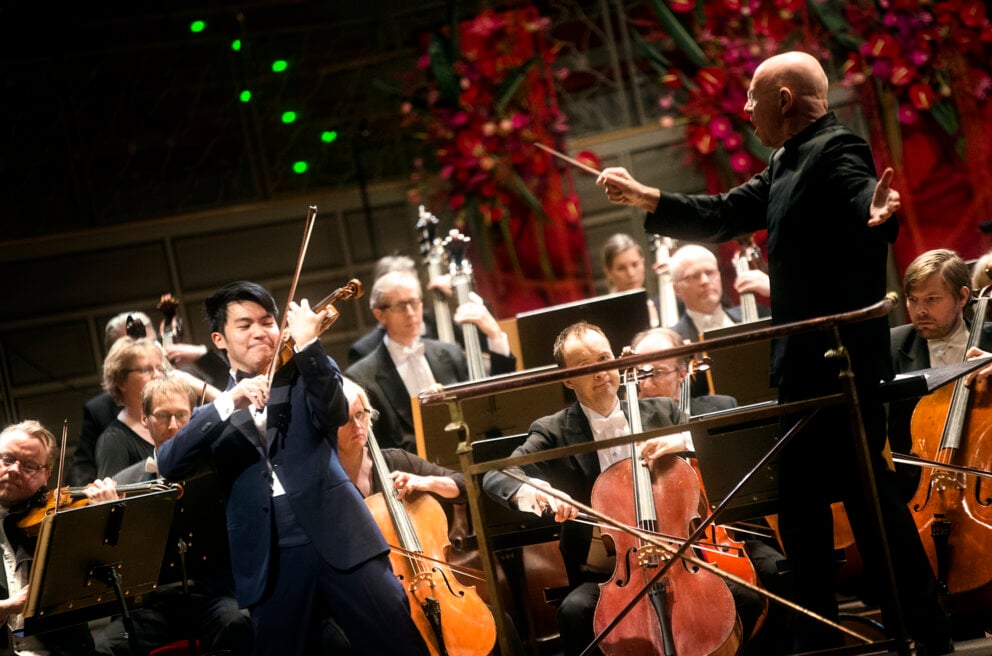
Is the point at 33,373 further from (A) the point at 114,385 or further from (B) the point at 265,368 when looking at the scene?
(B) the point at 265,368

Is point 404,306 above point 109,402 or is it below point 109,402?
above

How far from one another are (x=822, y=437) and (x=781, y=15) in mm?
3646

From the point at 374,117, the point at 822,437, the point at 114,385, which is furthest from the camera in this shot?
the point at 374,117

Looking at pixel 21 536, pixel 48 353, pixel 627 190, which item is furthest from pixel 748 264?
pixel 48 353

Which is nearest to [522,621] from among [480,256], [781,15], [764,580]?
[764,580]

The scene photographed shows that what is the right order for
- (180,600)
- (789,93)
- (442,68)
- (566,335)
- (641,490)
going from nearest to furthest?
(789,93) < (641,490) < (566,335) < (180,600) < (442,68)

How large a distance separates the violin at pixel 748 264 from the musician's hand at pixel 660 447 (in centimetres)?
124

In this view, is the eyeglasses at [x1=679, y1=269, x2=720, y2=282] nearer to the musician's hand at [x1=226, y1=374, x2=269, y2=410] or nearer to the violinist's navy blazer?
the violinist's navy blazer

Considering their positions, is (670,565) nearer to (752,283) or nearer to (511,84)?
(752,283)

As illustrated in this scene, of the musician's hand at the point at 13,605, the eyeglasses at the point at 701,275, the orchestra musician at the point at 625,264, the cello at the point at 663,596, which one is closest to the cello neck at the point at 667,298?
the orchestra musician at the point at 625,264

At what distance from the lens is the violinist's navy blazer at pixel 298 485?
2830mm

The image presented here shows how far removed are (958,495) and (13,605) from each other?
2.71m

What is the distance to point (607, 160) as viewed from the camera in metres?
5.75

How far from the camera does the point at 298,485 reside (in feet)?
9.50
